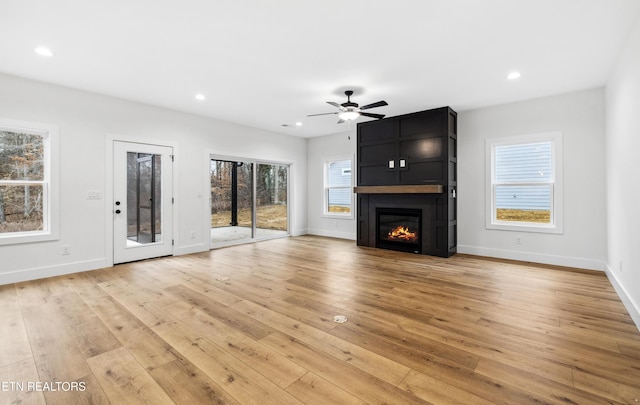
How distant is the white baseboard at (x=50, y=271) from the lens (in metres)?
3.92

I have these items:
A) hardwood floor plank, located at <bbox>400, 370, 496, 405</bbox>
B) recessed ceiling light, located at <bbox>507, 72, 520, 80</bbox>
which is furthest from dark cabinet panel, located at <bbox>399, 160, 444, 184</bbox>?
hardwood floor plank, located at <bbox>400, 370, 496, 405</bbox>

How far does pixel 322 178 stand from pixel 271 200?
4.90 ft

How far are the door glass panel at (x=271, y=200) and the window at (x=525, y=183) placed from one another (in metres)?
4.84

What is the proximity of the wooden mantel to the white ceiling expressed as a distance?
1.51m

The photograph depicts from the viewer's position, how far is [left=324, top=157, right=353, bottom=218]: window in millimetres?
7633

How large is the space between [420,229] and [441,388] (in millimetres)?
4143

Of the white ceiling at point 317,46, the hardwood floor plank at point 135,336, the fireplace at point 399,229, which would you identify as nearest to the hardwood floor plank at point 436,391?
the hardwood floor plank at point 135,336

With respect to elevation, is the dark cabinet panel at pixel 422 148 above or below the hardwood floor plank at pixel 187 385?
above

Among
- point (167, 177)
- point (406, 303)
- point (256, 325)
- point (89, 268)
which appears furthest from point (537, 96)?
point (89, 268)

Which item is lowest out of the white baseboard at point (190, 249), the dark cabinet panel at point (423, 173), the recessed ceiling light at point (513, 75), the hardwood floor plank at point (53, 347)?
the hardwood floor plank at point (53, 347)

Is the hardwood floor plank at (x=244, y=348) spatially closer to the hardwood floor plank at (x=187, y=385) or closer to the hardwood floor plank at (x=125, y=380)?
the hardwood floor plank at (x=187, y=385)

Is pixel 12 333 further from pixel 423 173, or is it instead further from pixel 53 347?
pixel 423 173

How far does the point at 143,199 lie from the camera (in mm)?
5254

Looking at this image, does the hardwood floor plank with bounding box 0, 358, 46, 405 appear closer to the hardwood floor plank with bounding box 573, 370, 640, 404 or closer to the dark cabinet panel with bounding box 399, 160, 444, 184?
the hardwood floor plank with bounding box 573, 370, 640, 404
